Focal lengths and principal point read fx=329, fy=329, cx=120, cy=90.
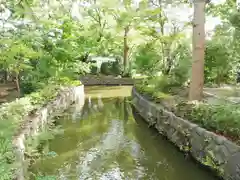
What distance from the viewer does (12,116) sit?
736 centimetres

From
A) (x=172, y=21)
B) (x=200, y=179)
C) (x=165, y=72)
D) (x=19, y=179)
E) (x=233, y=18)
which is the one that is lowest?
(x=200, y=179)

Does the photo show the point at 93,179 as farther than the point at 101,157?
No

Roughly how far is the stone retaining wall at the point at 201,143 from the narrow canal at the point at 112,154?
24cm

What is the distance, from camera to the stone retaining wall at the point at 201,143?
5363 mm

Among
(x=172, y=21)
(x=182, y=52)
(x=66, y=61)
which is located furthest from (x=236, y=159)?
(x=172, y=21)

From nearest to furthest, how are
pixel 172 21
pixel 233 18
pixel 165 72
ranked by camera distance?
pixel 233 18
pixel 165 72
pixel 172 21

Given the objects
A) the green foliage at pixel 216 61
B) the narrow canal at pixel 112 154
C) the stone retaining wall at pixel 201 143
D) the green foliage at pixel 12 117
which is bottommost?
the narrow canal at pixel 112 154

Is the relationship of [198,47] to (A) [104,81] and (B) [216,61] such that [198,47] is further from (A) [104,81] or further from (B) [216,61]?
(A) [104,81]

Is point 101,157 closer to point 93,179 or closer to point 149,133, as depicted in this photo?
point 93,179

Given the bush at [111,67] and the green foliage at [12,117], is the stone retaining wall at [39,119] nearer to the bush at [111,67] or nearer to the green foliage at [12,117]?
the green foliage at [12,117]

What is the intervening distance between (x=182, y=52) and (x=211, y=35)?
1335 mm

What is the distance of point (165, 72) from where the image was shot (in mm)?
14508

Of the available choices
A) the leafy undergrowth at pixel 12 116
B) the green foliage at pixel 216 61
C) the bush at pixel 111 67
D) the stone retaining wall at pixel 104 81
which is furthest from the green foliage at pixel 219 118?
the bush at pixel 111 67

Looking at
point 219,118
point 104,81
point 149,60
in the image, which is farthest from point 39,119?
point 104,81
